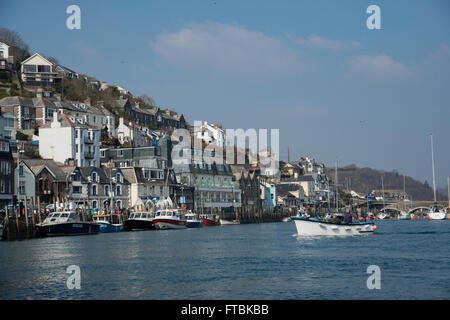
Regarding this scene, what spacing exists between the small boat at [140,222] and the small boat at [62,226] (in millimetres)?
12614

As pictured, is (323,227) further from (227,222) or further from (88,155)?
(227,222)

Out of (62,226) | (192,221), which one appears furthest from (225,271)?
(192,221)

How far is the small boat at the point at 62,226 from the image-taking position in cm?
6806

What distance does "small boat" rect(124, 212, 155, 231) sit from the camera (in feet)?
286

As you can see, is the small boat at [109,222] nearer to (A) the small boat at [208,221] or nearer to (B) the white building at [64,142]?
(B) the white building at [64,142]

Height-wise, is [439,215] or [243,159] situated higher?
[243,159]

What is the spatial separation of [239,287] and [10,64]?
425 feet

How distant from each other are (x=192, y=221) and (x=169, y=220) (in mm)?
11602

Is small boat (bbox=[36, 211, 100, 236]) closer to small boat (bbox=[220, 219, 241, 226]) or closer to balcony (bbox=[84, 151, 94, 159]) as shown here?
balcony (bbox=[84, 151, 94, 159])

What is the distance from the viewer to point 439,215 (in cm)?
15725

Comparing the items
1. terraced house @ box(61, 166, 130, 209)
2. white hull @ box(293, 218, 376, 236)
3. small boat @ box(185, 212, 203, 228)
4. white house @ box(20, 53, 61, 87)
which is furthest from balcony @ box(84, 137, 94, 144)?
white hull @ box(293, 218, 376, 236)

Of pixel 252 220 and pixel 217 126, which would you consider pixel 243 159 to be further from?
pixel 252 220
